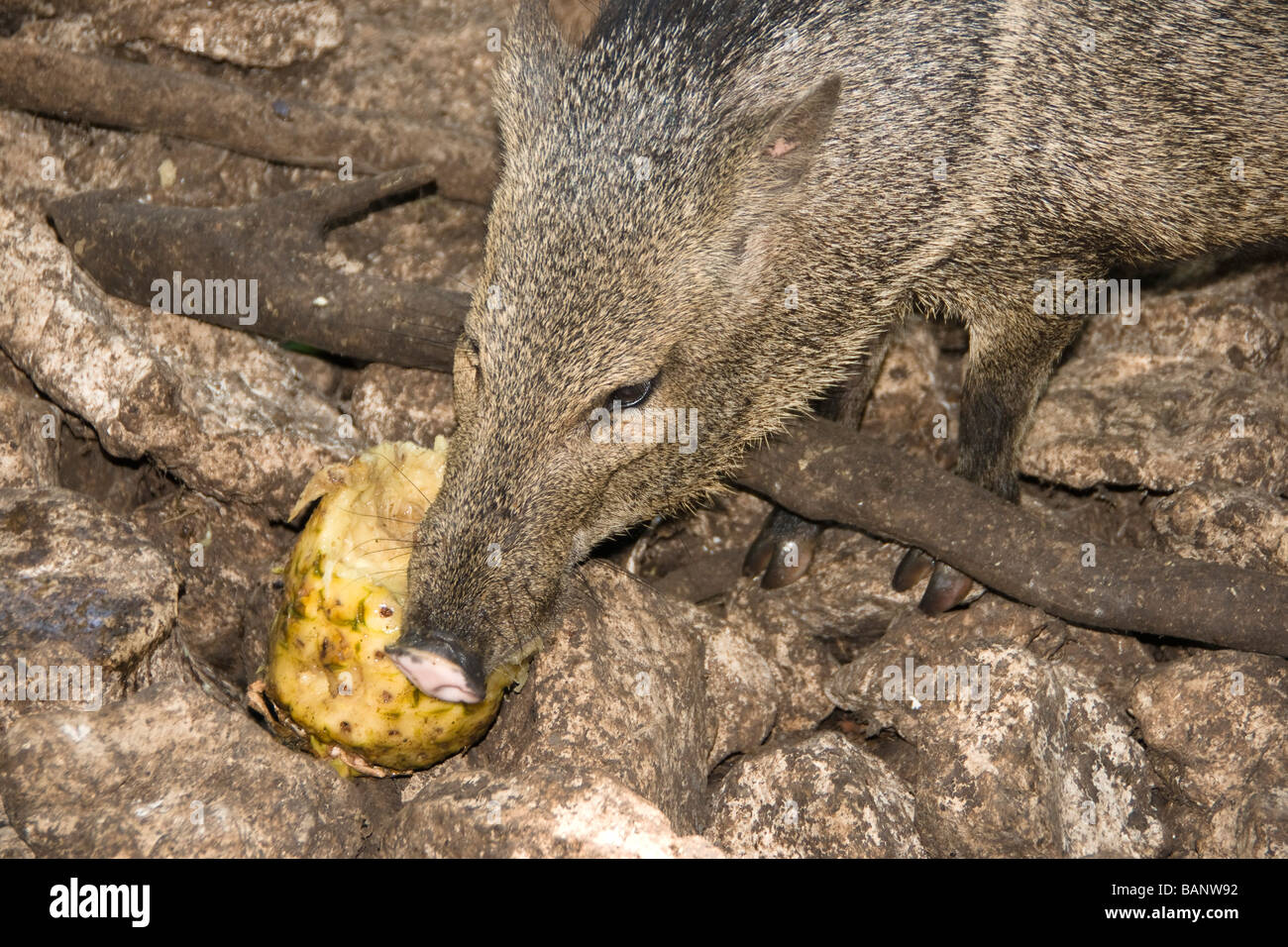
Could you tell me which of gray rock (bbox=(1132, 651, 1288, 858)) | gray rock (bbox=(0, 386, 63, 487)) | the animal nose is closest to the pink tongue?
the animal nose

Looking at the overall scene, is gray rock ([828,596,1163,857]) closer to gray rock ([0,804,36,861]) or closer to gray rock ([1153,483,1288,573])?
gray rock ([1153,483,1288,573])

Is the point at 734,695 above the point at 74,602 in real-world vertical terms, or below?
below

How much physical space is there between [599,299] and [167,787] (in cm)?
155

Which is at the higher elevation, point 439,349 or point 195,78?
point 195,78

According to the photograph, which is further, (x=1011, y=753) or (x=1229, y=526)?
(x=1229, y=526)

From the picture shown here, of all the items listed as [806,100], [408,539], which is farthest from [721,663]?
[806,100]

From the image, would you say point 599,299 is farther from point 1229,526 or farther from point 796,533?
point 1229,526

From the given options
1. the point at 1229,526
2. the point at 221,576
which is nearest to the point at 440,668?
the point at 221,576

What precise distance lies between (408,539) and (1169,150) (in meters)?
2.53

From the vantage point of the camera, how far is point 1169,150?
364 centimetres

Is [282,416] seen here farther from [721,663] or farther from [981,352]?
[981,352]

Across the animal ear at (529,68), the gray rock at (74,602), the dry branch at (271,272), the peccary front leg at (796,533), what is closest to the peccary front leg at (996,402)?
the peccary front leg at (796,533)

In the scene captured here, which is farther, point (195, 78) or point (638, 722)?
point (195, 78)

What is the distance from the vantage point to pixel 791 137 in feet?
10.8
